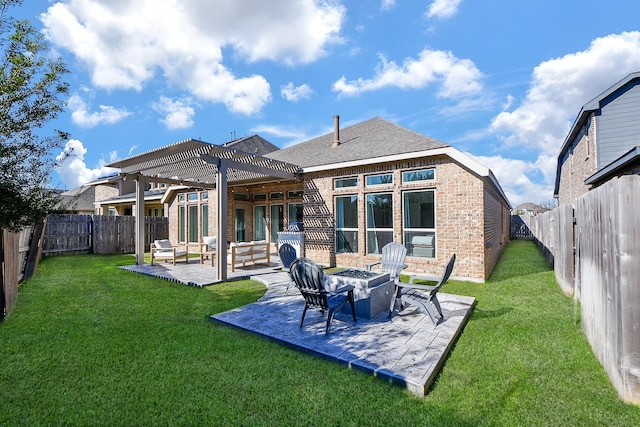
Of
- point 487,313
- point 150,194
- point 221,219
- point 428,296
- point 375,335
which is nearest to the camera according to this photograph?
point 375,335

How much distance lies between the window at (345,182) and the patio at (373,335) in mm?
4520

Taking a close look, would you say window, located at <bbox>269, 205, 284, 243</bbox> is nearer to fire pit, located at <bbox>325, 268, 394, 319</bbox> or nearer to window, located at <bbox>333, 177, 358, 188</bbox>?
window, located at <bbox>333, 177, 358, 188</bbox>

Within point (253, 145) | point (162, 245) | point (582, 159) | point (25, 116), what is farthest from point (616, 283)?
point (253, 145)

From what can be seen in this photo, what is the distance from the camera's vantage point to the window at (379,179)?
8859mm

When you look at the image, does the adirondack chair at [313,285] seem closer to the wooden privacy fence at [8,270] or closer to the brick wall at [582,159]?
the wooden privacy fence at [8,270]

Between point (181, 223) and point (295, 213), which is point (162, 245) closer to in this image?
point (295, 213)

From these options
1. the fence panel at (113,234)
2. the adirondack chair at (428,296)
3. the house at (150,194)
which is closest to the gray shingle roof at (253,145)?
the house at (150,194)

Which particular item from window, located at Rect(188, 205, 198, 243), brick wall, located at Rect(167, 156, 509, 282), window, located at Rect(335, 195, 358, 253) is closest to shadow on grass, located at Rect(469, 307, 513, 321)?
brick wall, located at Rect(167, 156, 509, 282)

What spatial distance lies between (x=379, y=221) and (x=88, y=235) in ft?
46.2

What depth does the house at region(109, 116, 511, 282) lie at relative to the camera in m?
7.59

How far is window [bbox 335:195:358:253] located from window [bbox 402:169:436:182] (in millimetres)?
1715

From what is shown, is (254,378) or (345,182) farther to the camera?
(345,182)

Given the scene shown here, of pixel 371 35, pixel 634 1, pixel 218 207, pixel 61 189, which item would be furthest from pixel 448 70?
pixel 61 189

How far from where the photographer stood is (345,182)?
32.1 ft
